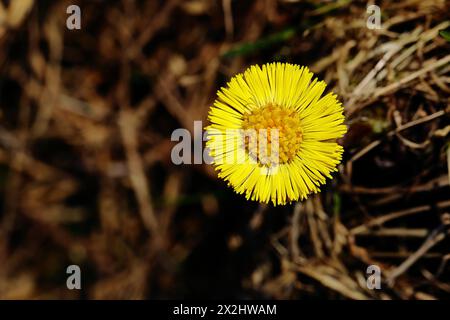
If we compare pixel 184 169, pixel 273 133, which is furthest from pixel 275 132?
pixel 184 169

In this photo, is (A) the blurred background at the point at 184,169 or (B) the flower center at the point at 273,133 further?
(A) the blurred background at the point at 184,169

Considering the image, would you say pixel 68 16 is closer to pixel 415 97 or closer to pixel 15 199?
pixel 15 199

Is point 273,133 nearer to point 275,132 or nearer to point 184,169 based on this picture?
point 275,132

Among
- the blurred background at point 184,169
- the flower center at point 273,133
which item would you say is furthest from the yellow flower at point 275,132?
the blurred background at point 184,169

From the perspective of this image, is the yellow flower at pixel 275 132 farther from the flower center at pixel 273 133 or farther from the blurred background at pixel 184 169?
the blurred background at pixel 184 169

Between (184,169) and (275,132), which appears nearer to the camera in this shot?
(275,132)

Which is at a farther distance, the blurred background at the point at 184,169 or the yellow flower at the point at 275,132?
the blurred background at the point at 184,169
